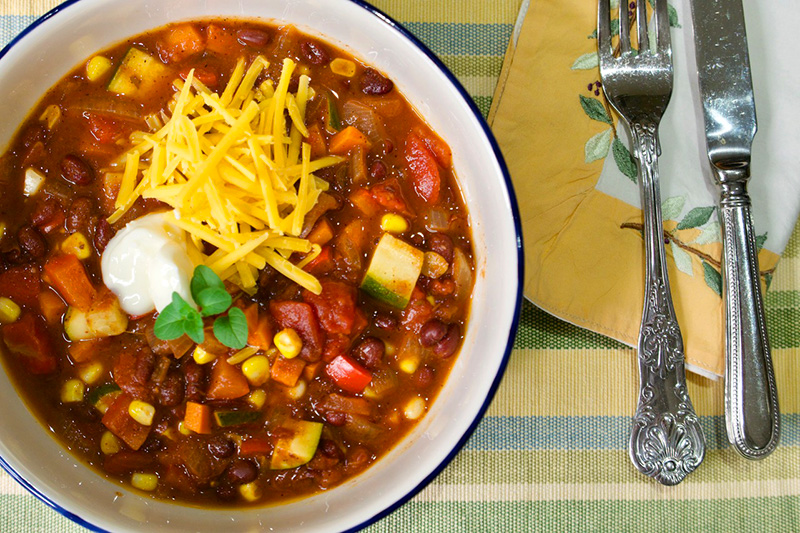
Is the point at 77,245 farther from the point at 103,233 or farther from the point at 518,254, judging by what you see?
the point at 518,254

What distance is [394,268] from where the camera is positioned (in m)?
2.88

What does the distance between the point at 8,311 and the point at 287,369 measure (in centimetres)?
131

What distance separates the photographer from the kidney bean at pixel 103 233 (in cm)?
282

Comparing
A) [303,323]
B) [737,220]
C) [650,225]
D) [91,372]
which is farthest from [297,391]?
[737,220]

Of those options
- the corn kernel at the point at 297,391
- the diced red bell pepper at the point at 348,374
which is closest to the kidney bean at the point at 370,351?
the diced red bell pepper at the point at 348,374

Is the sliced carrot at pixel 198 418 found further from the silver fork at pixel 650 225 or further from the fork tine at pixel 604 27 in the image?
the fork tine at pixel 604 27

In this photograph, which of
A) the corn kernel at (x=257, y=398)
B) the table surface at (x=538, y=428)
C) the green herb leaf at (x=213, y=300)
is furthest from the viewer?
the table surface at (x=538, y=428)

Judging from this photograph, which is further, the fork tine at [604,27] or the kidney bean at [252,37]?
the fork tine at [604,27]

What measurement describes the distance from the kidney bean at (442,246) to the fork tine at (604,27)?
126cm

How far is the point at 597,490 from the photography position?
328 cm

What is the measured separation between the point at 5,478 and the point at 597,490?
305 centimetres

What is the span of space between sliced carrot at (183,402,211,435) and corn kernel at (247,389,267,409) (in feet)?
0.66

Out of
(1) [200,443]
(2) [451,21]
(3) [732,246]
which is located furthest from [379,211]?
(3) [732,246]

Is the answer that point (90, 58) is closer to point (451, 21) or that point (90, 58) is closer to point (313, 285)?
point (313, 285)
